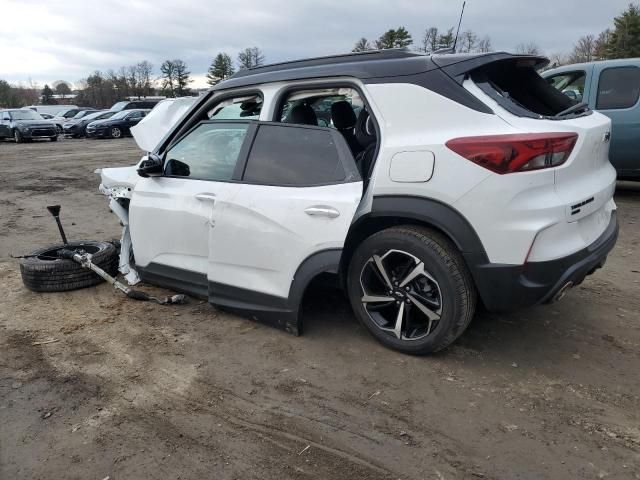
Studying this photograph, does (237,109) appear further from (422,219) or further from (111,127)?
(111,127)

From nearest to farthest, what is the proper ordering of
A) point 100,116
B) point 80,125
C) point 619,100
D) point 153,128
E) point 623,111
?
point 153,128 < point 623,111 < point 619,100 < point 100,116 < point 80,125

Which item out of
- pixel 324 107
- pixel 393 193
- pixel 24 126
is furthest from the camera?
pixel 24 126

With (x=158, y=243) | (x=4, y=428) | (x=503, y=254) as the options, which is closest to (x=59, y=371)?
(x=4, y=428)

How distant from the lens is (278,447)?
259 centimetres

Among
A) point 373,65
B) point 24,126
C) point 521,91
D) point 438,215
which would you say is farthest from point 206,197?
point 24,126

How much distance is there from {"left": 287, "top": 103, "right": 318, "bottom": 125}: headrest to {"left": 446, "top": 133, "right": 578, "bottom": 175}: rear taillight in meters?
1.49

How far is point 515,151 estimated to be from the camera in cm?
277

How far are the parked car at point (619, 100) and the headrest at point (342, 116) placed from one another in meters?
4.40

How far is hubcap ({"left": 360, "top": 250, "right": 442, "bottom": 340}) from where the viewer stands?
319 cm

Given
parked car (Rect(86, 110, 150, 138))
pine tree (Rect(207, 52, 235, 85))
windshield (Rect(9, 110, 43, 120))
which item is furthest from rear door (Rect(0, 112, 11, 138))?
pine tree (Rect(207, 52, 235, 85))

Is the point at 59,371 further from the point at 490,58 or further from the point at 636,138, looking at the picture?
the point at 636,138

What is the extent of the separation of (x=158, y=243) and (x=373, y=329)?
1949 mm

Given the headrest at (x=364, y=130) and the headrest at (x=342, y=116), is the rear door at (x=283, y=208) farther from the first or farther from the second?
the headrest at (x=342, y=116)

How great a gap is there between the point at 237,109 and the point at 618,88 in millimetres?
6156
